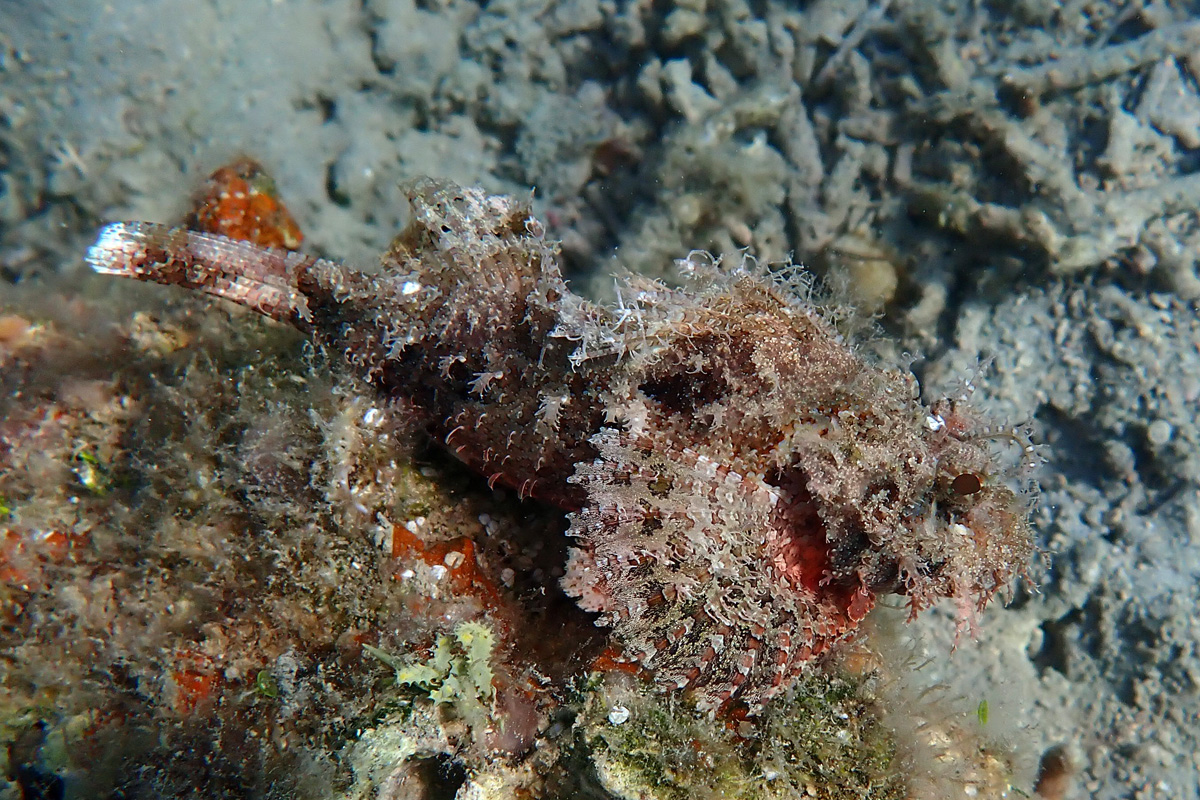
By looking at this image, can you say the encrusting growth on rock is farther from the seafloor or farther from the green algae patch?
the seafloor

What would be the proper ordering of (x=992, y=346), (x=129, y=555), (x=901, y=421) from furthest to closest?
1. (x=992, y=346)
2. (x=129, y=555)
3. (x=901, y=421)

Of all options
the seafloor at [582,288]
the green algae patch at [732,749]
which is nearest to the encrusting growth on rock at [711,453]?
the green algae patch at [732,749]

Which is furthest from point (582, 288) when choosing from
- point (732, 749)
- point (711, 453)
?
point (732, 749)

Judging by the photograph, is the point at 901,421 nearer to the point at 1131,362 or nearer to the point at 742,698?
the point at 742,698

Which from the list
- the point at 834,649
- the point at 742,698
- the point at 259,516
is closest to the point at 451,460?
the point at 259,516

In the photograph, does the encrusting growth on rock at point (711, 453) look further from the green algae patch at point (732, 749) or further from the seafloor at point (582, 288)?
the seafloor at point (582, 288)

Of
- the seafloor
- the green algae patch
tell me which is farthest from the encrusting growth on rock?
the seafloor
